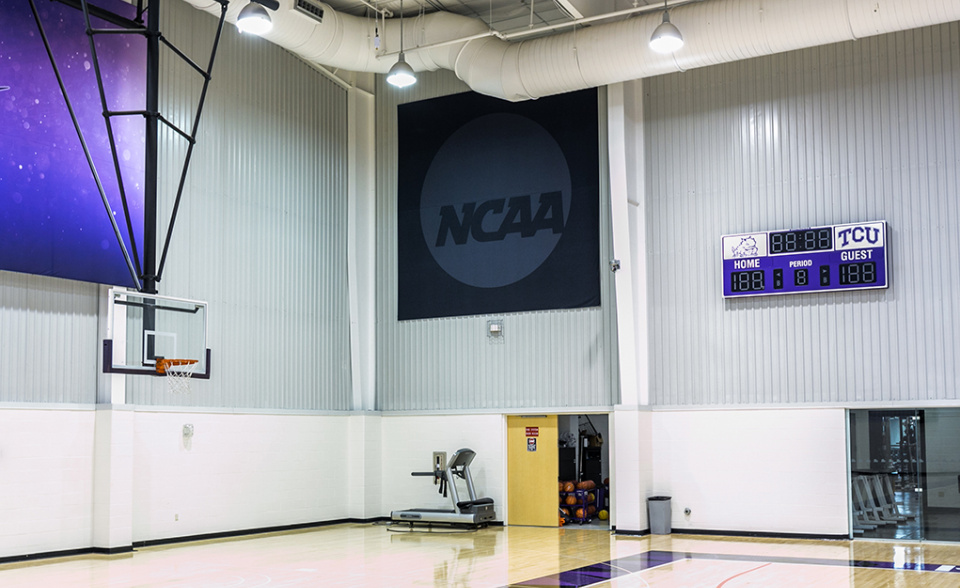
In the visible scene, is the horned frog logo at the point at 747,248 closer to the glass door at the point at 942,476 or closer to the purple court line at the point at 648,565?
the glass door at the point at 942,476

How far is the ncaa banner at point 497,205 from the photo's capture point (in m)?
21.0

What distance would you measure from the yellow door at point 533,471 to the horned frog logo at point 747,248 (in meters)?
5.47

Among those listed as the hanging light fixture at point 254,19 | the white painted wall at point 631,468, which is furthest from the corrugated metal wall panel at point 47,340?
the white painted wall at point 631,468

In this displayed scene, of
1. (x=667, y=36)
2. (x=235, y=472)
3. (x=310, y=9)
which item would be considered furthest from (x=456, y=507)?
(x=310, y=9)

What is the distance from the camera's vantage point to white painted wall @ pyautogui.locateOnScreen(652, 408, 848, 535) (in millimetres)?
18328

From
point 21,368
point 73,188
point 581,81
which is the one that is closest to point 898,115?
point 581,81

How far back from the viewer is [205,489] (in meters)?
18.4

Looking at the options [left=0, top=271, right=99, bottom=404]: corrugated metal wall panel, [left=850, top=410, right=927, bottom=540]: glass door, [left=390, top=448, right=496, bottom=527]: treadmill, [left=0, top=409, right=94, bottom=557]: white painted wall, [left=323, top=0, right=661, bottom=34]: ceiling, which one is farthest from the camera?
[left=323, top=0, right=661, bottom=34]: ceiling

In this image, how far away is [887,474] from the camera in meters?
17.9

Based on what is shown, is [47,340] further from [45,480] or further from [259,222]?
[259,222]

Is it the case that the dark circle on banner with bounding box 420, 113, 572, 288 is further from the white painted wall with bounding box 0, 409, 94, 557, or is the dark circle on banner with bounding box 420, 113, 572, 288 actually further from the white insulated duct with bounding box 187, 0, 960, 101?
the white painted wall with bounding box 0, 409, 94, 557

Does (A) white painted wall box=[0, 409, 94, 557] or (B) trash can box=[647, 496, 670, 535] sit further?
(B) trash can box=[647, 496, 670, 535]

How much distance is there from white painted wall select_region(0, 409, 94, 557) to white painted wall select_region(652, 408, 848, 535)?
1125 centimetres

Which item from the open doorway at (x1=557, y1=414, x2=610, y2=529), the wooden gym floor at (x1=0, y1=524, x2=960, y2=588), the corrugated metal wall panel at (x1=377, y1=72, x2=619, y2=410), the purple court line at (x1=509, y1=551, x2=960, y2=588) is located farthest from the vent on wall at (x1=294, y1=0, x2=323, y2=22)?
the purple court line at (x1=509, y1=551, x2=960, y2=588)
